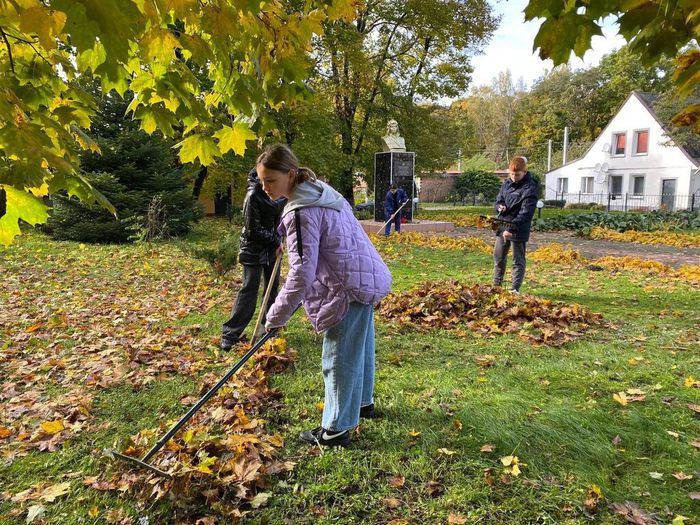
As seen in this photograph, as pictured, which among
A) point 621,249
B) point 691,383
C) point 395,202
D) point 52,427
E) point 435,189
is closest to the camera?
point 52,427

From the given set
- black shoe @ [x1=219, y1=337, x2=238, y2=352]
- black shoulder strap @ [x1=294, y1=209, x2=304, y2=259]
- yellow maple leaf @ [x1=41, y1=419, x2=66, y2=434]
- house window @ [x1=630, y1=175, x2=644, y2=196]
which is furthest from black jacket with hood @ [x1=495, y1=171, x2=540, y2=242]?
house window @ [x1=630, y1=175, x2=644, y2=196]

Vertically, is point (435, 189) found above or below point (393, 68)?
below

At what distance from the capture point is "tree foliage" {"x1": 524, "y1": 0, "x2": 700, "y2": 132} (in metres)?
2.07

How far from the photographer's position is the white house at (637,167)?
101 ft

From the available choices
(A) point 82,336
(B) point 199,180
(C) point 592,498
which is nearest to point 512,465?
(C) point 592,498

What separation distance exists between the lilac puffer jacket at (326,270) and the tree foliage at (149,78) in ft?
2.94

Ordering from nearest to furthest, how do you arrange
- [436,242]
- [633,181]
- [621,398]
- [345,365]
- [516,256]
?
[345,365]
[621,398]
[516,256]
[436,242]
[633,181]

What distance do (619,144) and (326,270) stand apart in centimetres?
3928

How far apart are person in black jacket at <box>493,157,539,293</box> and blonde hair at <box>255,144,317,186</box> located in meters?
4.13

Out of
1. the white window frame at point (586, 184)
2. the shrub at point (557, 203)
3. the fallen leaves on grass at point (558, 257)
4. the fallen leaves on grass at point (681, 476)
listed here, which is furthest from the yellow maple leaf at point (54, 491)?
the white window frame at point (586, 184)

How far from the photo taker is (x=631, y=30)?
7.11 ft

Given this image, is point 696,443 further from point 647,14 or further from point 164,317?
point 164,317

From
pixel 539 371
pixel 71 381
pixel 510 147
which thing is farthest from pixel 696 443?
pixel 510 147

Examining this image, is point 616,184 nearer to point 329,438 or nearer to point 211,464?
point 329,438
